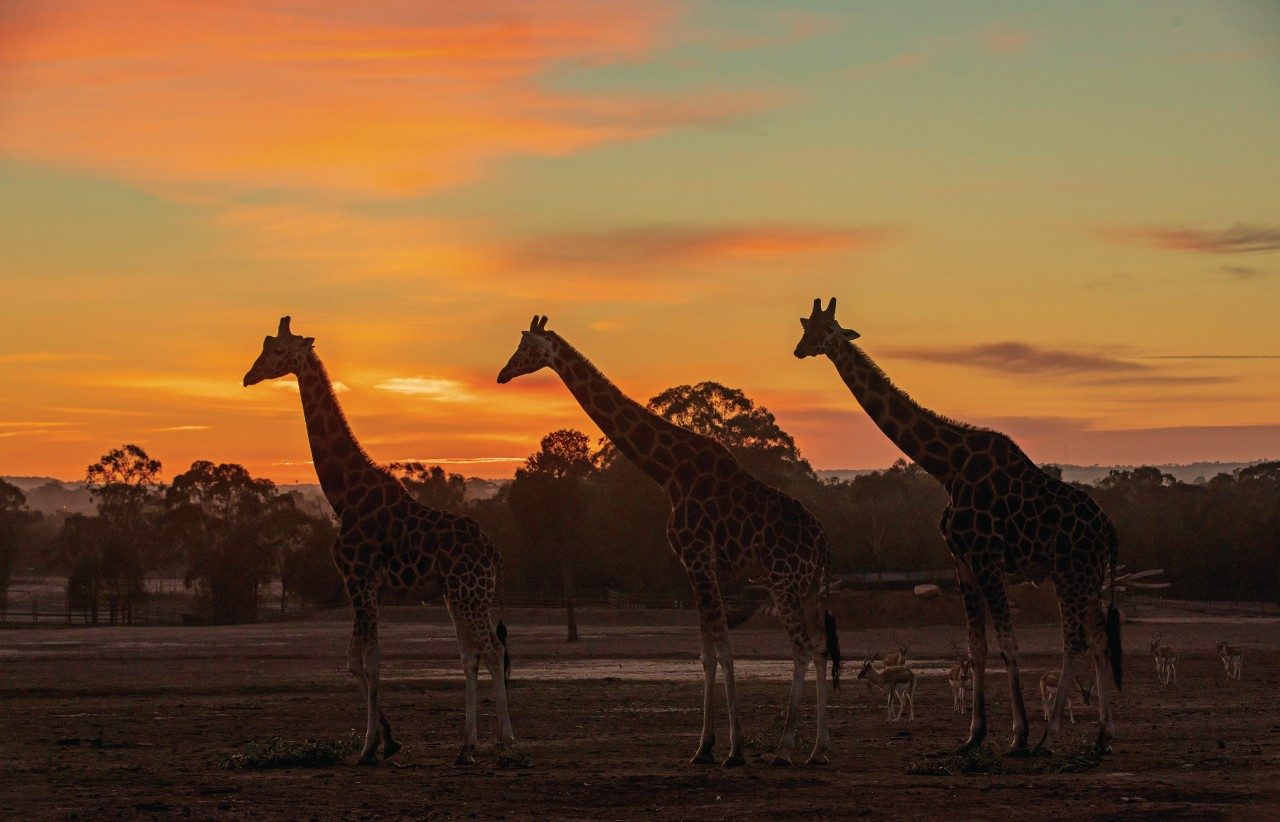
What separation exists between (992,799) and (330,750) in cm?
842

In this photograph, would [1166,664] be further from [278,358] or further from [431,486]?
[431,486]

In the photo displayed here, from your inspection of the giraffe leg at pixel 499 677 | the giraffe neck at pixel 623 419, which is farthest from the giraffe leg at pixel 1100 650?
the giraffe leg at pixel 499 677

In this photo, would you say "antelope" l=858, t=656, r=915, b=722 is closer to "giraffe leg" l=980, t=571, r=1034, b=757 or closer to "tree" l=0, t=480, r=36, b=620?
"giraffe leg" l=980, t=571, r=1034, b=757

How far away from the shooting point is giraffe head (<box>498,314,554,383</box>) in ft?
73.6

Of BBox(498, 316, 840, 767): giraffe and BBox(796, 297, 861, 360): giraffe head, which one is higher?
BBox(796, 297, 861, 360): giraffe head

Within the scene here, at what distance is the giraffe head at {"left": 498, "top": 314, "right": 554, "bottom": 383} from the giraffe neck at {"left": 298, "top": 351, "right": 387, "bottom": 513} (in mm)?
2168

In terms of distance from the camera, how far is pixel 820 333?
22.0m

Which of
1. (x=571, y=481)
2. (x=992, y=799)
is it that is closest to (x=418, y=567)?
(x=992, y=799)

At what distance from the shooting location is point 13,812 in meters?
16.4

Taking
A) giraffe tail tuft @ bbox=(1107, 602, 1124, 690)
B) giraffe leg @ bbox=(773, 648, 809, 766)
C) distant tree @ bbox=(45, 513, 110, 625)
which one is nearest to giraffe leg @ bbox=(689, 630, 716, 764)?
giraffe leg @ bbox=(773, 648, 809, 766)

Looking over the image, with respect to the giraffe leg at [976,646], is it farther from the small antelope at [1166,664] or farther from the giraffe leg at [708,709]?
the small antelope at [1166,664]

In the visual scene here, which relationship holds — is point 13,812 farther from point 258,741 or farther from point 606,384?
point 606,384

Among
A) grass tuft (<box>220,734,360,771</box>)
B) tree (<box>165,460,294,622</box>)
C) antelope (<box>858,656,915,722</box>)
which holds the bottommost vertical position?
grass tuft (<box>220,734,360,771</box>)

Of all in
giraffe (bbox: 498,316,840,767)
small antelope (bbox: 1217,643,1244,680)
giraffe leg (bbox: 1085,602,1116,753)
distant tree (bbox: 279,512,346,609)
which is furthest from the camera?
distant tree (bbox: 279,512,346,609)
